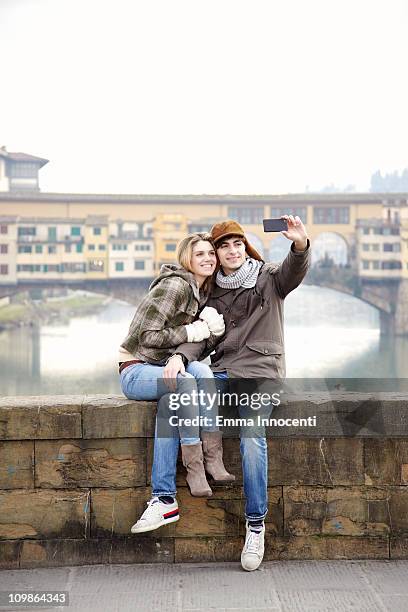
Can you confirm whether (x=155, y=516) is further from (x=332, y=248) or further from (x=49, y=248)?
(x=332, y=248)

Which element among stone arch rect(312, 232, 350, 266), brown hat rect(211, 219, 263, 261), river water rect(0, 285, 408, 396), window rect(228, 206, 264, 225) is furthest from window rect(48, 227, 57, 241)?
brown hat rect(211, 219, 263, 261)

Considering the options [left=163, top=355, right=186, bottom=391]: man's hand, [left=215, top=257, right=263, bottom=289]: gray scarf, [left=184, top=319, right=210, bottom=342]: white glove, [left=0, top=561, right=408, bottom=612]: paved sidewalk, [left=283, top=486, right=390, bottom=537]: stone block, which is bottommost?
[left=0, top=561, right=408, bottom=612]: paved sidewalk

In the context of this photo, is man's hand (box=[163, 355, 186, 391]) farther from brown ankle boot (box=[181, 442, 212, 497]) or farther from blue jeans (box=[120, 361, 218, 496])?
brown ankle boot (box=[181, 442, 212, 497])

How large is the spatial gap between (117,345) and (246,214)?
26.2 feet

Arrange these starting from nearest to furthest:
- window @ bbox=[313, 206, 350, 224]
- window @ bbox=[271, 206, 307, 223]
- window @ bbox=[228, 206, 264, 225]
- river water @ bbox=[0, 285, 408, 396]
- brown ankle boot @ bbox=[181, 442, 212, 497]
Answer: brown ankle boot @ bbox=[181, 442, 212, 497], river water @ bbox=[0, 285, 408, 396], window @ bbox=[313, 206, 350, 224], window @ bbox=[228, 206, 264, 225], window @ bbox=[271, 206, 307, 223]

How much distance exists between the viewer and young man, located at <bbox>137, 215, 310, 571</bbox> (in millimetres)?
2082

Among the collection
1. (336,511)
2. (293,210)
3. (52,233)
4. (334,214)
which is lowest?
(336,511)

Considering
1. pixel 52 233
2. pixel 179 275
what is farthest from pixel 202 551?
pixel 52 233

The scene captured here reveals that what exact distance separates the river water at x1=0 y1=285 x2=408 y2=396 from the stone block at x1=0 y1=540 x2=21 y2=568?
26.0m

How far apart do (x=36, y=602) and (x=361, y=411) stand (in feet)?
3.00

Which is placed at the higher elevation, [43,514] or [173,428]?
[173,428]

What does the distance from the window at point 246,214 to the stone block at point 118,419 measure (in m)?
35.1

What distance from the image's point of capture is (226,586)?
1979 mm

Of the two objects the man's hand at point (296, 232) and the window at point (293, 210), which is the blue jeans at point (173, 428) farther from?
the window at point (293, 210)
